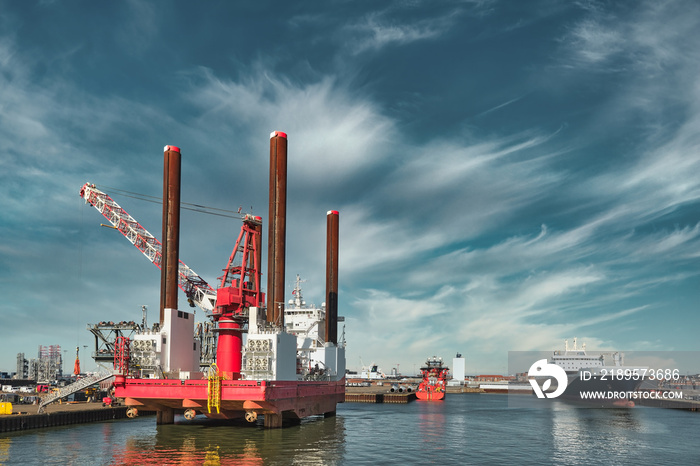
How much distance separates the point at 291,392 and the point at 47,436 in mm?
20812

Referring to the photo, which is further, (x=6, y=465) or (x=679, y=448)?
(x=679, y=448)

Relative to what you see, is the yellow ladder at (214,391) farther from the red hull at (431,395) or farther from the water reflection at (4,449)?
the red hull at (431,395)

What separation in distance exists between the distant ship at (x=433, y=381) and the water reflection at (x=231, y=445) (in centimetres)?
6917

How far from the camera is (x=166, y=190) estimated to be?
58562 mm

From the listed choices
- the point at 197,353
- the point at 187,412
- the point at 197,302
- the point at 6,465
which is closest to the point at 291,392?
the point at 187,412

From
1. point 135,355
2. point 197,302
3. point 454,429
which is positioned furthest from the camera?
point 197,302

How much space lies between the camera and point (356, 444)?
46.4 m

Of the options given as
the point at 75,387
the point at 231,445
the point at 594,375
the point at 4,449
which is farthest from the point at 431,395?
the point at 4,449

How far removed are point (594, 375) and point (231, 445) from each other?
4371 inches

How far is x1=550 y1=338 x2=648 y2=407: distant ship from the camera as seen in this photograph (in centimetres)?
12144

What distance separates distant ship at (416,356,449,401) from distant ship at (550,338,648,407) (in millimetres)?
32995

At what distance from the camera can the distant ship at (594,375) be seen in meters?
121

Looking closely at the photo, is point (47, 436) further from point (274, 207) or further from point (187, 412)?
→ point (274, 207)

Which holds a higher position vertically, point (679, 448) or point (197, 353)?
point (197, 353)
